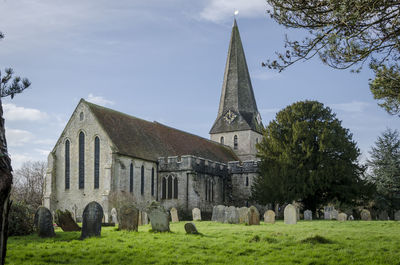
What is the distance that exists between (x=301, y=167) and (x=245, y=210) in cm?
964

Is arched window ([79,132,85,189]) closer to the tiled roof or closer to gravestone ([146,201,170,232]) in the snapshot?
the tiled roof

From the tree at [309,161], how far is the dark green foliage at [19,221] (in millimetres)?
18490

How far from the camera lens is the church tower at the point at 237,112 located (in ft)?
153

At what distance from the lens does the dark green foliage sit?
576 inches

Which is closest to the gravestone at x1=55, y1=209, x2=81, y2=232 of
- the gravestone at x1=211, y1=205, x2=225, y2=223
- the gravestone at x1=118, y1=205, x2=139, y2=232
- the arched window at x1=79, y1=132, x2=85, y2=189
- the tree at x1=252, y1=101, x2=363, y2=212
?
the gravestone at x1=118, y1=205, x2=139, y2=232

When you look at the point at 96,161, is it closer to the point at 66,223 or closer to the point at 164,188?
the point at 164,188

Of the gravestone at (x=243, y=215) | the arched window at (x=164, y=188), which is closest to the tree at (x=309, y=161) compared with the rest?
the arched window at (x=164, y=188)

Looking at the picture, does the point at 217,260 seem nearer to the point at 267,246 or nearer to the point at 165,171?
the point at 267,246

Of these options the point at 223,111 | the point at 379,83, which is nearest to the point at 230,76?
the point at 223,111

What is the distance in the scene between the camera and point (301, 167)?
99.8 ft

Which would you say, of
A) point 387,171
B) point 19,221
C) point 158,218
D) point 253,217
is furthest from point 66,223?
point 387,171

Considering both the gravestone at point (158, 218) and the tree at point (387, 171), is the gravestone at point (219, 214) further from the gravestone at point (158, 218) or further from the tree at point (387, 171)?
the tree at point (387, 171)

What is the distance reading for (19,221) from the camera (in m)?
14.9

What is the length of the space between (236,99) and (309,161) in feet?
59.3
